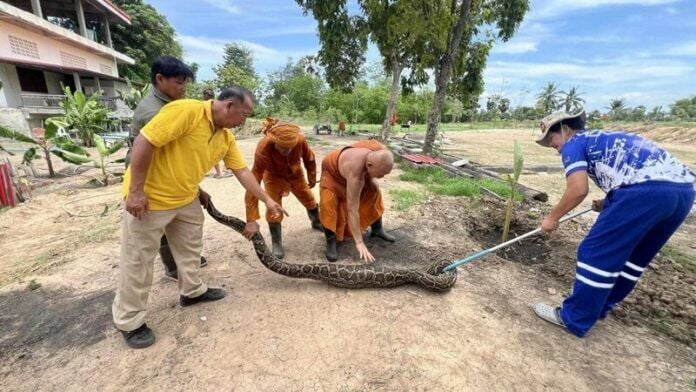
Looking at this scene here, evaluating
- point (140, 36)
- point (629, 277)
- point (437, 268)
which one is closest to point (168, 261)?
point (437, 268)

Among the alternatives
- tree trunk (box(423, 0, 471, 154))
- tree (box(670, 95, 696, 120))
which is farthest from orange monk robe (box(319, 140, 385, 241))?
tree (box(670, 95, 696, 120))

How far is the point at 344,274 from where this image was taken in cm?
333

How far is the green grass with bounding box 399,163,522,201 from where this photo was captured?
22.1 feet

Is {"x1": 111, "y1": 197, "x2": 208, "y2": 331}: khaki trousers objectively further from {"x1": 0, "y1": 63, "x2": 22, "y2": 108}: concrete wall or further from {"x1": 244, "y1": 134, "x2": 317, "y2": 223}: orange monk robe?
{"x1": 0, "y1": 63, "x2": 22, "y2": 108}: concrete wall

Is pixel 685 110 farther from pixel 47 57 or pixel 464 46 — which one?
pixel 47 57

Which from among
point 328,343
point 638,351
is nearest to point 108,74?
point 328,343

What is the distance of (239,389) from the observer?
87.2 inches

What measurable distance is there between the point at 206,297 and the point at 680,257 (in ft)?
18.5

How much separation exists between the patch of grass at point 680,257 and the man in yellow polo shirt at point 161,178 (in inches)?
206

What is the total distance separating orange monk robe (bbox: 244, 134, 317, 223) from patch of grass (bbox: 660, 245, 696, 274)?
4630 mm

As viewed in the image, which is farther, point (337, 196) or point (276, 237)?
point (276, 237)

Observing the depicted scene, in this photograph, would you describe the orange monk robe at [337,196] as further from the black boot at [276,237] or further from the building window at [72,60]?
the building window at [72,60]

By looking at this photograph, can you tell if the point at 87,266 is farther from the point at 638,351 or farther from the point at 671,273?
the point at 671,273

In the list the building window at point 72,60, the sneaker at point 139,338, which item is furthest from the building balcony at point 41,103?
the sneaker at point 139,338
